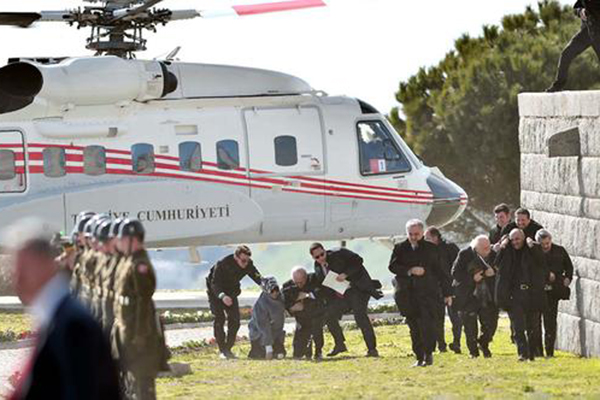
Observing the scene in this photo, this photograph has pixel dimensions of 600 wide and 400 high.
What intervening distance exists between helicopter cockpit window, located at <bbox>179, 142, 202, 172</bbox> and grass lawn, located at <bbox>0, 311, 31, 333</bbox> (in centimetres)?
333

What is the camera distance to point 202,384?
55.1 feet

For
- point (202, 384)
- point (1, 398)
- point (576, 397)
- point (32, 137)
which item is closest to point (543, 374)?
point (576, 397)

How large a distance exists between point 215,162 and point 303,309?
687 centimetres

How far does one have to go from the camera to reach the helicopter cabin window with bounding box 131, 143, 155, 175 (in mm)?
27125

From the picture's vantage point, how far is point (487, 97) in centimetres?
4900

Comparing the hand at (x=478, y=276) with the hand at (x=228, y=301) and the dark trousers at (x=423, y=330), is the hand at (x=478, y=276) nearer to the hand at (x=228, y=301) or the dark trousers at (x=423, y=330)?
the dark trousers at (x=423, y=330)

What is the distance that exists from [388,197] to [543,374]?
1200 centimetres

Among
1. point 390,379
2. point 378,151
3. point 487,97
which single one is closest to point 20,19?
point 378,151

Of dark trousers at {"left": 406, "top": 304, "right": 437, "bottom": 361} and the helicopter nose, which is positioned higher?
the helicopter nose

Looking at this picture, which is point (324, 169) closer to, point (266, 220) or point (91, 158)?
point (266, 220)

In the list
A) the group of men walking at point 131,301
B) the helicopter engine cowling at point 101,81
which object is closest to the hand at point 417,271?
the group of men walking at point 131,301

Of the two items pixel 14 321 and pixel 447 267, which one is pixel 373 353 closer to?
pixel 447 267

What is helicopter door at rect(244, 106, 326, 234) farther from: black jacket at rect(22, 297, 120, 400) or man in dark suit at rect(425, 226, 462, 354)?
black jacket at rect(22, 297, 120, 400)

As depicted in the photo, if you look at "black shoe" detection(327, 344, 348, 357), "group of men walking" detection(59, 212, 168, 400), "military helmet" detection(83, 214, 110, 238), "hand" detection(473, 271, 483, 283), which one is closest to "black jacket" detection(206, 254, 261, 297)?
"black shoe" detection(327, 344, 348, 357)
